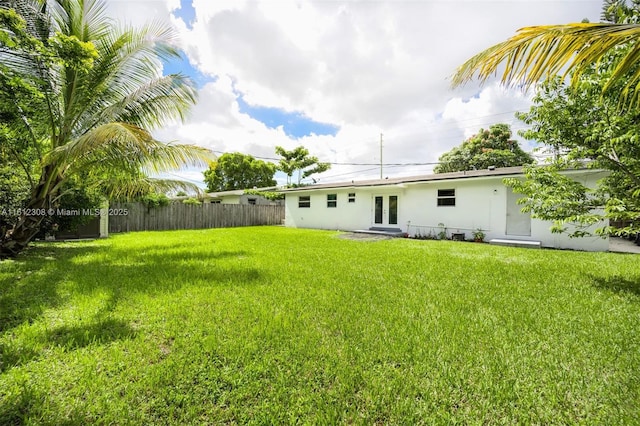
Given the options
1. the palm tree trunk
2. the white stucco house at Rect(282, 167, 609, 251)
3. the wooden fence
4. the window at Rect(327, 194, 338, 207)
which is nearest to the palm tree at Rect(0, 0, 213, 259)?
the palm tree trunk

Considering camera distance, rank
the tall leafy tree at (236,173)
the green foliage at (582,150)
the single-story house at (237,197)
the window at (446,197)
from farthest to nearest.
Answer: the tall leafy tree at (236,173) → the single-story house at (237,197) → the window at (446,197) → the green foliage at (582,150)

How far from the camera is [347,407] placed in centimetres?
203

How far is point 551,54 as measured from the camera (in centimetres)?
238

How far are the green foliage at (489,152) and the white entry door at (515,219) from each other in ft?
47.3

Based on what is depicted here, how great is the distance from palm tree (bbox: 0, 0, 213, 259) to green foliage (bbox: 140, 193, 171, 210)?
8299 mm

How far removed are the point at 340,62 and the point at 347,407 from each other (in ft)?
42.6

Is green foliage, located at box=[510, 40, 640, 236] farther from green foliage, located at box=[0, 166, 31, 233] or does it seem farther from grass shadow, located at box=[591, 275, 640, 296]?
green foliage, located at box=[0, 166, 31, 233]

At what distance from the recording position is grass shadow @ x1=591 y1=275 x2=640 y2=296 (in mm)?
4875

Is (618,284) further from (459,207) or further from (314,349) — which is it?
(459,207)

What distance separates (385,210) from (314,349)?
1358cm

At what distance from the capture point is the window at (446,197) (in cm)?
1309

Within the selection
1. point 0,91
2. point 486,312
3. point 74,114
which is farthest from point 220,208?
point 486,312

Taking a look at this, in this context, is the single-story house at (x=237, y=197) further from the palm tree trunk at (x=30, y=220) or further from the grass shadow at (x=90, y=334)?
the grass shadow at (x=90, y=334)

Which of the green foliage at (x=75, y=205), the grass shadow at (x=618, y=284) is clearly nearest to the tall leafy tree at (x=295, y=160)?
the green foliage at (x=75, y=205)
